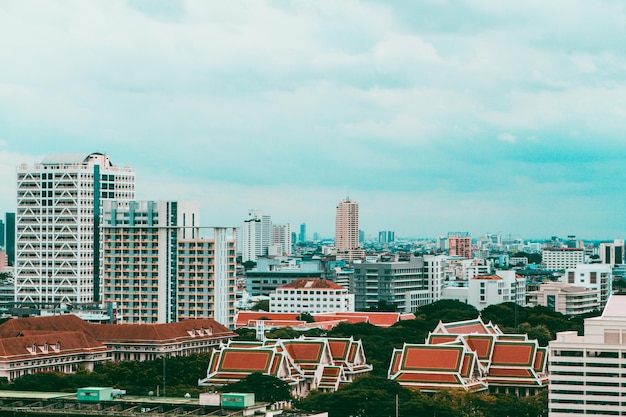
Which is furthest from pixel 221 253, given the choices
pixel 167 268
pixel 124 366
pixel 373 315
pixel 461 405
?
pixel 461 405

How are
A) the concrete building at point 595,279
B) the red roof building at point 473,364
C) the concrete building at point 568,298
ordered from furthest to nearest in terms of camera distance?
the concrete building at point 595,279 → the concrete building at point 568,298 → the red roof building at point 473,364

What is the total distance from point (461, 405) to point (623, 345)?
14.4m

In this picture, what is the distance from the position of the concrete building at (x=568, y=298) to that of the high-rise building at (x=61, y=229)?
55140 mm

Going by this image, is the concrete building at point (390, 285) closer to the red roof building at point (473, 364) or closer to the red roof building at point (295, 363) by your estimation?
the red roof building at point (295, 363)

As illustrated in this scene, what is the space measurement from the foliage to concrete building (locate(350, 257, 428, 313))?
7885 centimetres

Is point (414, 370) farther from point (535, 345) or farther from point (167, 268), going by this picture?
point (167, 268)

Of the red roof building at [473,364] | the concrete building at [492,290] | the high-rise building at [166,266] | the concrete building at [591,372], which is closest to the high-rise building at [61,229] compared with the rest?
the high-rise building at [166,266]

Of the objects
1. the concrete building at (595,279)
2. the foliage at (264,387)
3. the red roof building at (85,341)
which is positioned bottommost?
the foliage at (264,387)

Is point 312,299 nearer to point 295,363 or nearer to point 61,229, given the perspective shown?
point 61,229

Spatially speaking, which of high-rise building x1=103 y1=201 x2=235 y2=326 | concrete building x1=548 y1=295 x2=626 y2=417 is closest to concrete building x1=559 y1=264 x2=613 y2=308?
high-rise building x1=103 y1=201 x2=235 y2=326

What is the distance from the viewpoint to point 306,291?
16262cm

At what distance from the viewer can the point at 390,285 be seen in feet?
563

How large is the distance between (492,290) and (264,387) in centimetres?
8726

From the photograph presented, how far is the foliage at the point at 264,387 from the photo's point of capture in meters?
89.0
